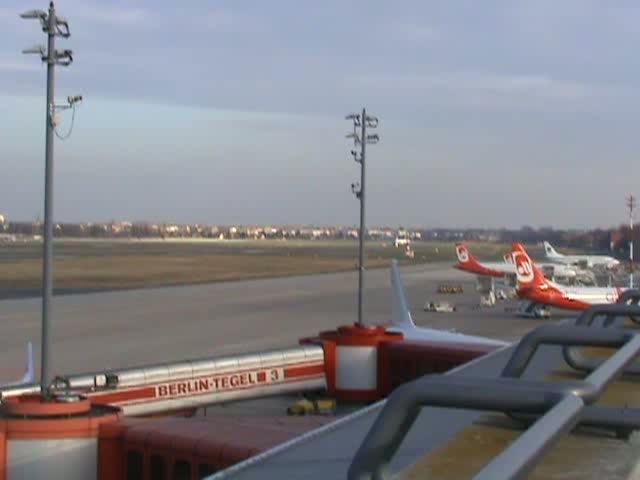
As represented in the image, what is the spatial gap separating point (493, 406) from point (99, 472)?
480 inches

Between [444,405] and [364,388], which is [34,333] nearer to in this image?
[364,388]

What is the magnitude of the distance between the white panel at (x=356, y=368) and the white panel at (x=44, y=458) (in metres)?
12.9

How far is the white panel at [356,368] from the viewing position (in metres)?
26.2

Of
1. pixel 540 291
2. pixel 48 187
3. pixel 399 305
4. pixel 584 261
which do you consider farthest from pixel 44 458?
pixel 584 261

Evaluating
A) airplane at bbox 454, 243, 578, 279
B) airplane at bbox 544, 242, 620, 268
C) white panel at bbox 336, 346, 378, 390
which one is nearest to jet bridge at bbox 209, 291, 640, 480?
white panel at bbox 336, 346, 378, 390

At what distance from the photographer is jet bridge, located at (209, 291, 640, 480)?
10.2 feet

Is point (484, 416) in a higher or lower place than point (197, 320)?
higher

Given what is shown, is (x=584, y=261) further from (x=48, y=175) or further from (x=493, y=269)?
(x=48, y=175)

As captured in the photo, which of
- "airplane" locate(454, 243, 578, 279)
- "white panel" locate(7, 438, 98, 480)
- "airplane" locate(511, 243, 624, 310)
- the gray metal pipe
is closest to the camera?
the gray metal pipe

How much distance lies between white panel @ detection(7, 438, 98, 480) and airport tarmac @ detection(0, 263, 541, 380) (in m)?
18.3

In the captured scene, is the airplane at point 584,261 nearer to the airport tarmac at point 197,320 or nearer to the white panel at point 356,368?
the airport tarmac at point 197,320

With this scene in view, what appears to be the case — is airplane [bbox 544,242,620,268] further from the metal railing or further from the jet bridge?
the metal railing

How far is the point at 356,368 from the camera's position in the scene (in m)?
26.4

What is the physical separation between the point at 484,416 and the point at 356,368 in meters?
20.7
